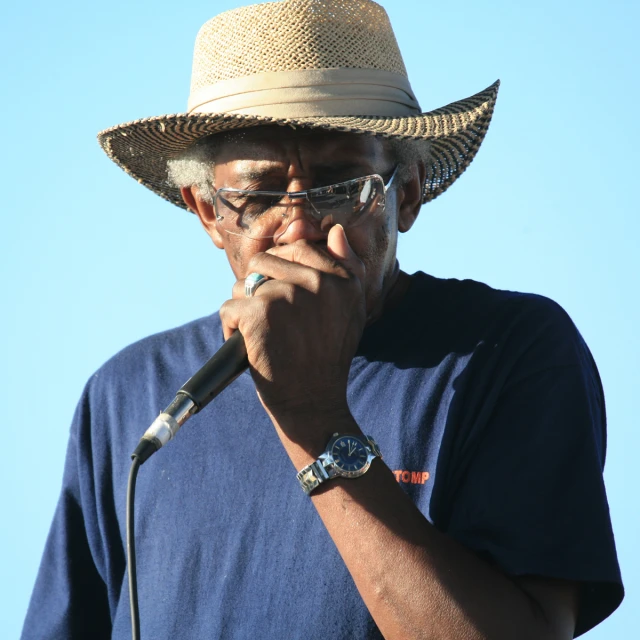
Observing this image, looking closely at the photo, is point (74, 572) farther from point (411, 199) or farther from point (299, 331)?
point (411, 199)

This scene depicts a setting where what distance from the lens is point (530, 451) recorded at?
98.4 inches

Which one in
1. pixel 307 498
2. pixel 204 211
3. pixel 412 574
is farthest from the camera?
pixel 204 211

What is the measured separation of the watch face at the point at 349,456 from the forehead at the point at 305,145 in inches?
→ 36.6

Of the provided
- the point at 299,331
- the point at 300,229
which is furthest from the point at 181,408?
the point at 300,229

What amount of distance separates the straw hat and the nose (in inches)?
9.5

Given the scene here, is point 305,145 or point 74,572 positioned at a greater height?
point 305,145

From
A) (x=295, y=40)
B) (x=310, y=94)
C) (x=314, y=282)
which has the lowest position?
(x=314, y=282)

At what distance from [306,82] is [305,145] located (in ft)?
0.77

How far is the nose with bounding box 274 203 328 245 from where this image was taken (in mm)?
2881

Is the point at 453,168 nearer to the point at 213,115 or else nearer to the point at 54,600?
the point at 213,115

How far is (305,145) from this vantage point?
3018mm

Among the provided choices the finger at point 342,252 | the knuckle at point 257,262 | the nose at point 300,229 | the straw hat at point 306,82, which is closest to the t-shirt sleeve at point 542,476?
the finger at point 342,252

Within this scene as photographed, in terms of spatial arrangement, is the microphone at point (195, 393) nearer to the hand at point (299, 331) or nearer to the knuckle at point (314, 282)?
the hand at point (299, 331)

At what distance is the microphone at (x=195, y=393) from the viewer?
2244 millimetres
